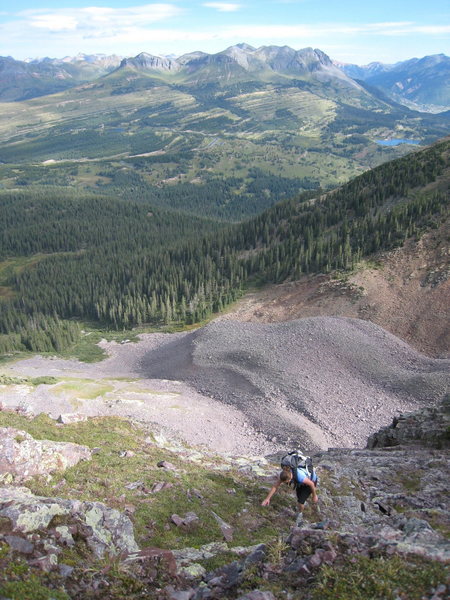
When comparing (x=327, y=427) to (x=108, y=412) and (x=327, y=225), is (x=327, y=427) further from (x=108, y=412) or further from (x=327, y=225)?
(x=327, y=225)

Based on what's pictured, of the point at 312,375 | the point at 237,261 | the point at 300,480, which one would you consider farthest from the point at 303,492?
the point at 237,261

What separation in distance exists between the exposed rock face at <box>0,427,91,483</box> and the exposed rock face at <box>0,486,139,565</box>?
345cm

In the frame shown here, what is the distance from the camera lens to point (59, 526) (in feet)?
50.0

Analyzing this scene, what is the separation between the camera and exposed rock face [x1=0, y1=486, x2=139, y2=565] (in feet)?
46.1

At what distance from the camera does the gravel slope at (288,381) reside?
44531 millimetres

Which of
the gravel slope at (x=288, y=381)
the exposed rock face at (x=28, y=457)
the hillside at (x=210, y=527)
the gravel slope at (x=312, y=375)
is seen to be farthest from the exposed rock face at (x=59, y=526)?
the gravel slope at (x=312, y=375)

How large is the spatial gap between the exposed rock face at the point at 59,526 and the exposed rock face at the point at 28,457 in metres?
3.45

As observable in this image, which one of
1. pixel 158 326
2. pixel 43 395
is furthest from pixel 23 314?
pixel 43 395

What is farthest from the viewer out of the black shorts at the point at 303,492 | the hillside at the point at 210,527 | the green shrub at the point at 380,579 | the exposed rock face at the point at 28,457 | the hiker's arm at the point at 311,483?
the exposed rock face at the point at 28,457

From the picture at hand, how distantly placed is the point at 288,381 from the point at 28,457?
120ft

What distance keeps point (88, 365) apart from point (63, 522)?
6434 centimetres

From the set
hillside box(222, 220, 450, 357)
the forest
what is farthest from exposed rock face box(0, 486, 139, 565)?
the forest

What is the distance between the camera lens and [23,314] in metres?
113

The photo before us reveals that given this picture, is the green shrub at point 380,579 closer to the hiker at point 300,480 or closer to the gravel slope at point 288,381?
the hiker at point 300,480
